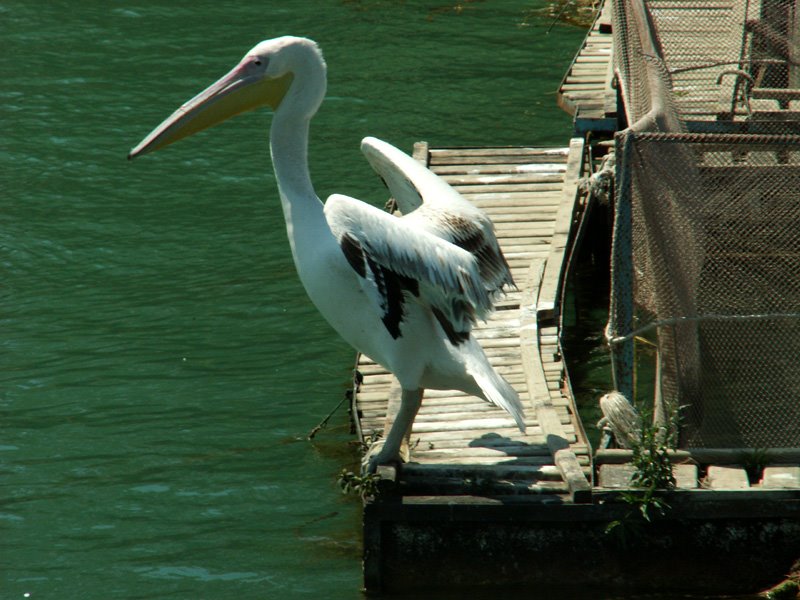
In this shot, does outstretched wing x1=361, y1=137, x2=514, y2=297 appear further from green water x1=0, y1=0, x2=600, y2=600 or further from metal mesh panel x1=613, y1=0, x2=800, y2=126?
green water x1=0, y1=0, x2=600, y2=600

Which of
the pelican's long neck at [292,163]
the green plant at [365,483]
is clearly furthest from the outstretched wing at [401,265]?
the green plant at [365,483]

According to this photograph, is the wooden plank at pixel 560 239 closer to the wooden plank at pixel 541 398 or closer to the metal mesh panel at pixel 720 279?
the wooden plank at pixel 541 398

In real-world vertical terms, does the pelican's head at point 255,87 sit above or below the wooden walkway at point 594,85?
above

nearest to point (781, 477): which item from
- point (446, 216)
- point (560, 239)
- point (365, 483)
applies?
point (365, 483)

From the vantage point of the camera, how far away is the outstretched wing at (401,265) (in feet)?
17.2

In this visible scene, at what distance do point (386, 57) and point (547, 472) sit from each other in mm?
9096

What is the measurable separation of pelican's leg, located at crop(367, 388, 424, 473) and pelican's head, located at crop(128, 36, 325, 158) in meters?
1.36

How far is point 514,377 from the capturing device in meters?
6.74

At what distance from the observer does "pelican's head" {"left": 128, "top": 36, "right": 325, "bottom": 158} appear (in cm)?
561

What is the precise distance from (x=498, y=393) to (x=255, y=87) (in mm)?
1765

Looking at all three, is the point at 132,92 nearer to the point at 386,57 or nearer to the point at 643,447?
the point at 386,57

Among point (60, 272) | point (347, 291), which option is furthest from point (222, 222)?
point (347, 291)

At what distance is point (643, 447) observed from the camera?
521 centimetres

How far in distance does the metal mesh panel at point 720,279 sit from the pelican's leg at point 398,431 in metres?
0.96
